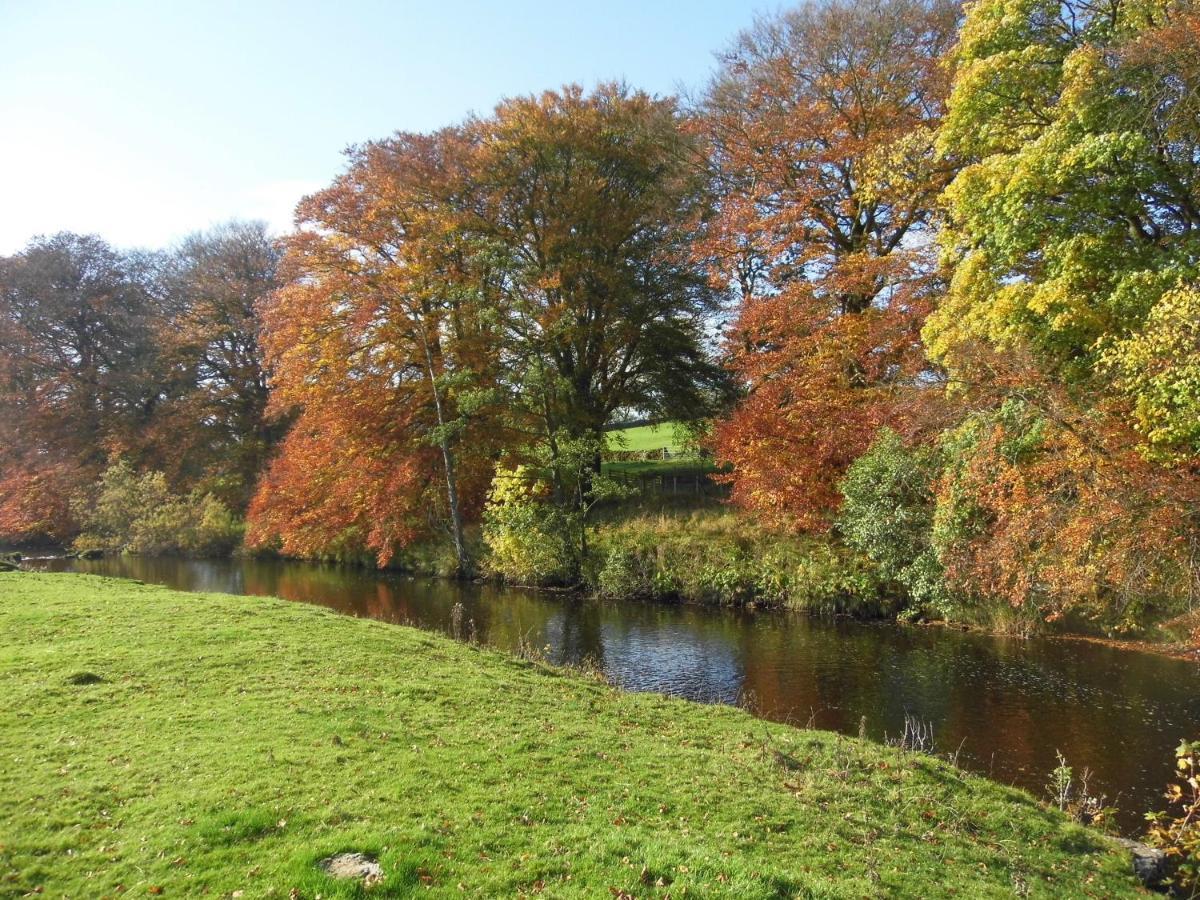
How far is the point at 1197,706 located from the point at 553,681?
11.8 metres

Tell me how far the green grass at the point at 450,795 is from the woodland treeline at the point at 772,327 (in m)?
8.72

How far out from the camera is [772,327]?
26.0 metres

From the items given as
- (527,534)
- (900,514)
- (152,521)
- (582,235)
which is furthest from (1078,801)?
(152,521)

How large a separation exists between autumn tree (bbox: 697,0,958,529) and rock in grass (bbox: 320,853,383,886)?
62.9 feet

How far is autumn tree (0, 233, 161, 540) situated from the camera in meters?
43.2

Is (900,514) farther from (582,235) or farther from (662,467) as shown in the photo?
(662,467)

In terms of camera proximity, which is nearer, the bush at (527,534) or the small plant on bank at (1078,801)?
the small plant on bank at (1078,801)

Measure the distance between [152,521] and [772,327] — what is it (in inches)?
1376

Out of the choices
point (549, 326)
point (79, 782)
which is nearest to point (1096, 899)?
point (79, 782)

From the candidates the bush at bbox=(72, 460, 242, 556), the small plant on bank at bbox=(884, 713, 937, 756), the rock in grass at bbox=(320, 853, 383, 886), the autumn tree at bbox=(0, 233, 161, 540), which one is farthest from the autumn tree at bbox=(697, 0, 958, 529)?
the autumn tree at bbox=(0, 233, 161, 540)

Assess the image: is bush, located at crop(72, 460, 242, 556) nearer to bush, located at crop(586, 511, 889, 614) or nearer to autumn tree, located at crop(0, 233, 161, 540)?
autumn tree, located at crop(0, 233, 161, 540)

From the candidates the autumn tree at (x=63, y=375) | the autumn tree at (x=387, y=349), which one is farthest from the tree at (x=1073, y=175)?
the autumn tree at (x=63, y=375)

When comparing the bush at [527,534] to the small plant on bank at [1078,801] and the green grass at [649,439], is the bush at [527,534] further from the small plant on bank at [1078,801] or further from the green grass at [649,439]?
the small plant on bank at [1078,801]

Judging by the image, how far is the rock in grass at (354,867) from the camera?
6000 mm
